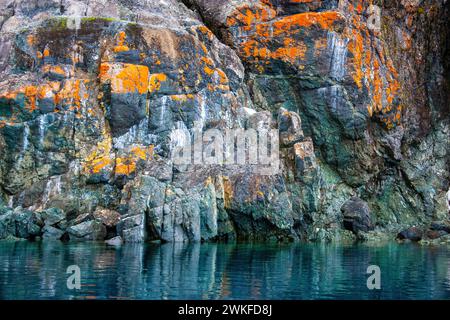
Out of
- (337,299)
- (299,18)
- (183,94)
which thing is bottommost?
(337,299)

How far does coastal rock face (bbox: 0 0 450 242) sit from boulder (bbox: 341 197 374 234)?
11 centimetres

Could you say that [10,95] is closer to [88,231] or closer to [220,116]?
[88,231]

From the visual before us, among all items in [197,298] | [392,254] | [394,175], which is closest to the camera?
[197,298]

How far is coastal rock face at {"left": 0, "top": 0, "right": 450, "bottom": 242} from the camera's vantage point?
44.7 metres

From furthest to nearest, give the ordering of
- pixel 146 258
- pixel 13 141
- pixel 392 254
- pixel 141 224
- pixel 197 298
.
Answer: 1. pixel 13 141
2. pixel 141 224
3. pixel 392 254
4. pixel 146 258
5. pixel 197 298

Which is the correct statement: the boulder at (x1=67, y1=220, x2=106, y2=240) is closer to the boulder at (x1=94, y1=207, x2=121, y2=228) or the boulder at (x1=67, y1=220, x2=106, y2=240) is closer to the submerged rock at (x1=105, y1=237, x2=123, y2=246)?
the boulder at (x1=94, y1=207, x2=121, y2=228)

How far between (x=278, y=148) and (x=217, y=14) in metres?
14.3

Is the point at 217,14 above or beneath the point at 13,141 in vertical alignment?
above

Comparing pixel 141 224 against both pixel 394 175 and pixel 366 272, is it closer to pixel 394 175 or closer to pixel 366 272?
pixel 366 272

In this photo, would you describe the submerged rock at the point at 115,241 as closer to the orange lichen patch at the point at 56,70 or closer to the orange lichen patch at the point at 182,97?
the orange lichen patch at the point at 182,97

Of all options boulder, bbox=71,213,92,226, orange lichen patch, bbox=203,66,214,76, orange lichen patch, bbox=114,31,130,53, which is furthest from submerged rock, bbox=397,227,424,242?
orange lichen patch, bbox=114,31,130,53

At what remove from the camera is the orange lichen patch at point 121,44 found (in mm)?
48438

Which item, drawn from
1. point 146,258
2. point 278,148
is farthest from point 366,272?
point 278,148

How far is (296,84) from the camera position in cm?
5594
